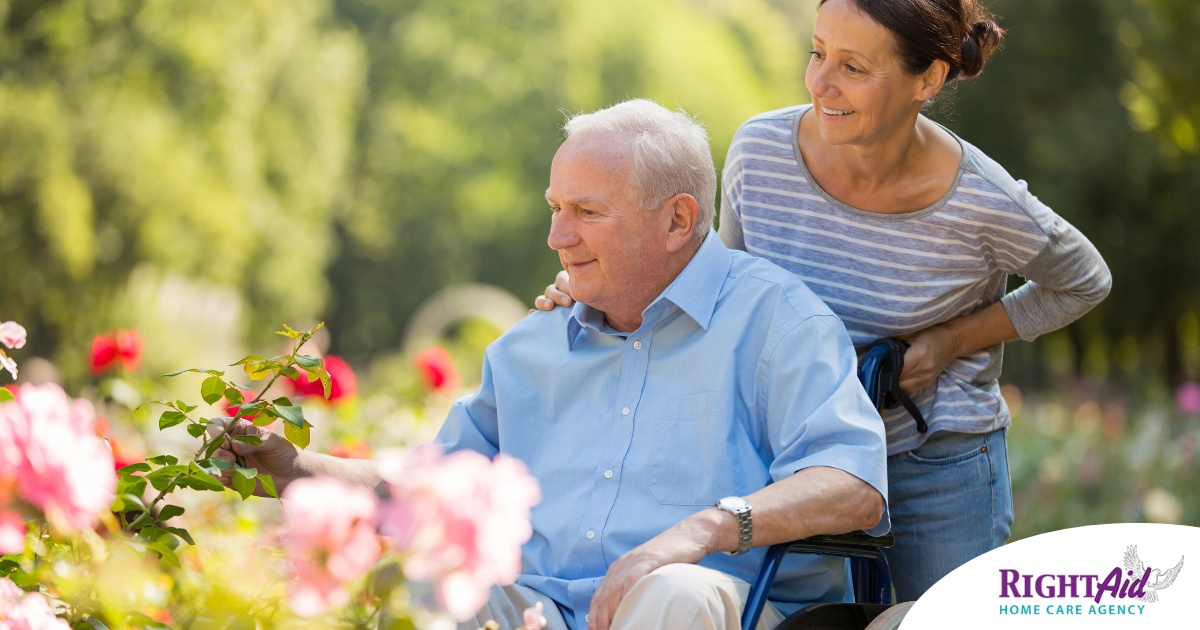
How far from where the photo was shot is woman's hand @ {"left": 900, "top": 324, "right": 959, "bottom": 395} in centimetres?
238

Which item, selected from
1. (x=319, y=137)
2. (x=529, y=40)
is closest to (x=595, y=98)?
(x=529, y=40)

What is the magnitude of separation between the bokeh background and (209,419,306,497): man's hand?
1133mm

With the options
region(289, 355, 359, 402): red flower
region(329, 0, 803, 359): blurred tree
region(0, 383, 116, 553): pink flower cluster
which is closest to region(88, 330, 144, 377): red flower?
region(289, 355, 359, 402): red flower

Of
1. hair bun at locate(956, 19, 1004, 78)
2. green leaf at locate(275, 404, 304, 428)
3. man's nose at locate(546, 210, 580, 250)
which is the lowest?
green leaf at locate(275, 404, 304, 428)

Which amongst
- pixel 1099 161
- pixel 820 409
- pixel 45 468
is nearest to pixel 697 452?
pixel 820 409

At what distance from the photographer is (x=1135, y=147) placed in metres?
10.1

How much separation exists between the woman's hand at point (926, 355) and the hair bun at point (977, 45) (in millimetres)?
524

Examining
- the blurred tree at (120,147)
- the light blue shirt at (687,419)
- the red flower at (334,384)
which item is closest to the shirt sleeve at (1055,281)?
the light blue shirt at (687,419)

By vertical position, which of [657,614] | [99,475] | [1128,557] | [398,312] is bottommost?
[398,312]

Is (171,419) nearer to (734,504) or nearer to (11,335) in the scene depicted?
(11,335)

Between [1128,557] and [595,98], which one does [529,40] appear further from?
[1128,557]

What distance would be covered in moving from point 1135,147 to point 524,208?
713 inches

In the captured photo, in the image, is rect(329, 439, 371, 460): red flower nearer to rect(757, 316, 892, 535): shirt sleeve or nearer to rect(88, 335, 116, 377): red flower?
rect(88, 335, 116, 377): red flower

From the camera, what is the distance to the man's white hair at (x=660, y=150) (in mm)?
2240
